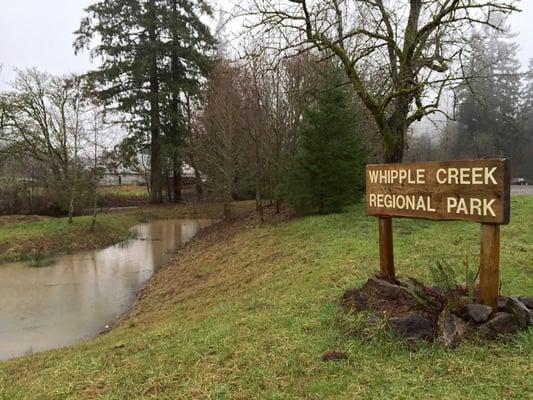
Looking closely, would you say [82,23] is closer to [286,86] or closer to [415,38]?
[286,86]

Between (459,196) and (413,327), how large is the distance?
119 centimetres

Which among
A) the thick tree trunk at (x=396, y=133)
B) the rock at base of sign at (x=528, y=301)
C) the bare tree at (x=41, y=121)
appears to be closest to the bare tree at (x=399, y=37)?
the thick tree trunk at (x=396, y=133)

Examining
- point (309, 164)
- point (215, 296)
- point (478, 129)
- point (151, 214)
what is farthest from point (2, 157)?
point (478, 129)

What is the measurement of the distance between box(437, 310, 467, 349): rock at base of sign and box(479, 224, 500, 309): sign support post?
0.33 m

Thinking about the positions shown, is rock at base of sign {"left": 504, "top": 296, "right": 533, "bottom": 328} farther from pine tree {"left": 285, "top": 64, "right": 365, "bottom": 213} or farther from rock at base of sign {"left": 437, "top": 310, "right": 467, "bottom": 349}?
pine tree {"left": 285, "top": 64, "right": 365, "bottom": 213}

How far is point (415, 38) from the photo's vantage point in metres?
9.66

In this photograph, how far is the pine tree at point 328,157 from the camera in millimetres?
12305

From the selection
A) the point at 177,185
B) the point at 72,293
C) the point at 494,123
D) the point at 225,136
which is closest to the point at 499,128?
the point at 494,123

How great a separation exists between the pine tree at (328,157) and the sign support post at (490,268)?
860 cm

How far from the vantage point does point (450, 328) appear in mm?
3586

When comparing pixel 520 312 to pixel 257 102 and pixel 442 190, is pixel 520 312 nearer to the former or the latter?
pixel 442 190

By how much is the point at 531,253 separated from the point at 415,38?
17.6 ft

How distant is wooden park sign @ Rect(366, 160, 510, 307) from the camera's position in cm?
357

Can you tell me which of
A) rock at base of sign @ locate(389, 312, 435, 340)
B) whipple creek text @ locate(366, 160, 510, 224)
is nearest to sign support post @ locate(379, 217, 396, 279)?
whipple creek text @ locate(366, 160, 510, 224)
